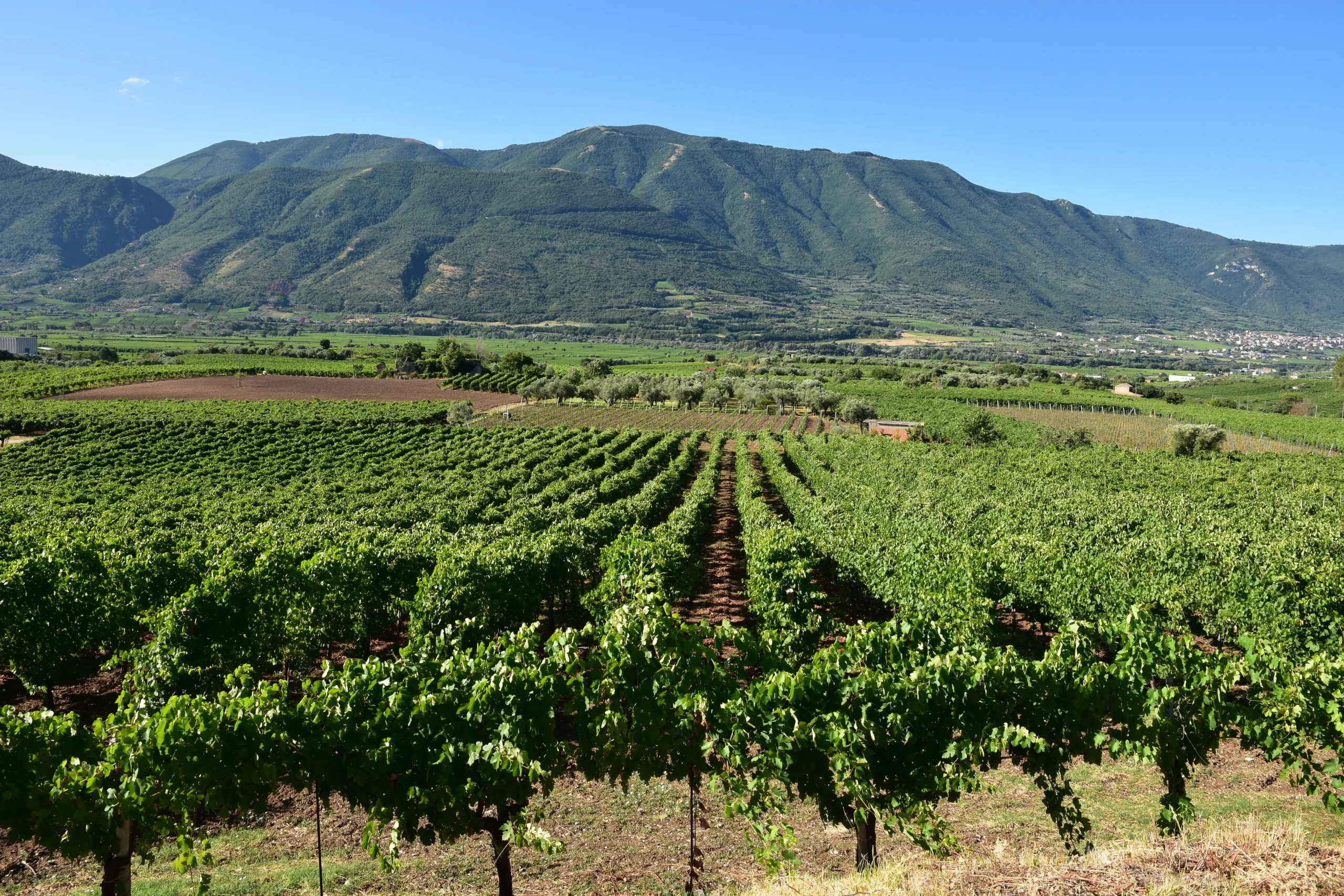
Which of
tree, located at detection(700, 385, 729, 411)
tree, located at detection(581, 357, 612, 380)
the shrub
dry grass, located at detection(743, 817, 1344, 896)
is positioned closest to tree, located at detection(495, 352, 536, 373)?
tree, located at detection(581, 357, 612, 380)

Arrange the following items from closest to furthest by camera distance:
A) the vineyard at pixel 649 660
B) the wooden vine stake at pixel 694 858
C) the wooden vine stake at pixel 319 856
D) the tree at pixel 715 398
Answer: the wooden vine stake at pixel 319 856
the vineyard at pixel 649 660
the wooden vine stake at pixel 694 858
the tree at pixel 715 398

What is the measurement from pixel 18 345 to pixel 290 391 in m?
104

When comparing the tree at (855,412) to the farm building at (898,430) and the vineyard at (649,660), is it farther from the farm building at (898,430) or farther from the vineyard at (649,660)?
the vineyard at (649,660)

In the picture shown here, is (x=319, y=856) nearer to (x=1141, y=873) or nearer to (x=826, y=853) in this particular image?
(x=826, y=853)

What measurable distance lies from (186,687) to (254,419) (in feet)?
238

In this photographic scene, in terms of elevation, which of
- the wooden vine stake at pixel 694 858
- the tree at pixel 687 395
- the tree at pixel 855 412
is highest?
the tree at pixel 687 395

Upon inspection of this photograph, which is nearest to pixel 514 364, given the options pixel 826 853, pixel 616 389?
pixel 616 389

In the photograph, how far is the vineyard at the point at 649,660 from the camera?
28.7 ft

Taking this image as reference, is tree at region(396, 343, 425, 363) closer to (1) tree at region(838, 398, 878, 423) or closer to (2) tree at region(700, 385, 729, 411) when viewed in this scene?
(2) tree at region(700, 385, 729, 411)

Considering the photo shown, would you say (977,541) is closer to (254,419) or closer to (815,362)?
(254,419)

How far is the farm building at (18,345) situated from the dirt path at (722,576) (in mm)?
185102

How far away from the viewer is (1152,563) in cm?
1852

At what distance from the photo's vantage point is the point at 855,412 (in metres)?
90.0

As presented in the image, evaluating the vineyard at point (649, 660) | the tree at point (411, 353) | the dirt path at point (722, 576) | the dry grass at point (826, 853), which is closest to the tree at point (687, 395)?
the tree at point (411, 353)
